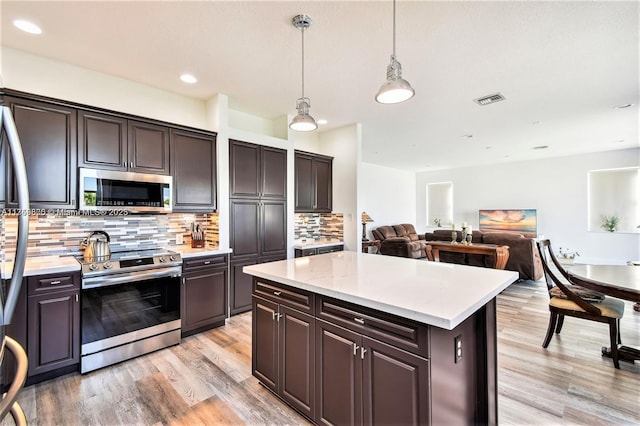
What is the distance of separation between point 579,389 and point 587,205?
23.9 ft

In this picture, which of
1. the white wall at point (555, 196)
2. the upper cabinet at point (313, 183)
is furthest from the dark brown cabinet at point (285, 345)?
the white wall at point (555, 196)

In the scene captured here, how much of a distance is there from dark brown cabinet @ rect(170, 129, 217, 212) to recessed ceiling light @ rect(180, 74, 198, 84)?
0.56m

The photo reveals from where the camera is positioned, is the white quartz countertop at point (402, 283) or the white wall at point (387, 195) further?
the white wall at point (387, 195)

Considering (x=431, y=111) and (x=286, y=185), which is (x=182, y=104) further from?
(x=431, y=111)

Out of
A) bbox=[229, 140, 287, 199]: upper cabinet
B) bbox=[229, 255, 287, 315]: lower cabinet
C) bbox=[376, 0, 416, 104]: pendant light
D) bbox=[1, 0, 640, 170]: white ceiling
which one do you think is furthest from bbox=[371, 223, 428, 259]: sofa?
bbox=[376, 0, 416, 104]: pendant light

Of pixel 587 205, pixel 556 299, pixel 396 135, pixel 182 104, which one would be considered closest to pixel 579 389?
pixel 556 299

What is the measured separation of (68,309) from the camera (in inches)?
98.1

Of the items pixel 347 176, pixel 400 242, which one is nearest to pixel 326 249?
pixel 347 176

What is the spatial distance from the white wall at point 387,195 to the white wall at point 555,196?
1.52 metres

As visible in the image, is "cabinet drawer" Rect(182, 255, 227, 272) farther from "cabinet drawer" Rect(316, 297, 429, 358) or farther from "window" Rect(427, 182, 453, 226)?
"window" Rect(427, 182, 453, 226)

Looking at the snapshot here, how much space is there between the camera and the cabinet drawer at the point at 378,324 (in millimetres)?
1373

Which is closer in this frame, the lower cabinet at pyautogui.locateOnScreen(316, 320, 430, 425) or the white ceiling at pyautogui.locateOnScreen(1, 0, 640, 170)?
the lower cabinet at pyautogui.locateOnScreen(316, 320, 430, 425)

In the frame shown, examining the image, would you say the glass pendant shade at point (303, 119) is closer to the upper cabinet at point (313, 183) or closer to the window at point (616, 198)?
the upper cabinet at point (313, 183)

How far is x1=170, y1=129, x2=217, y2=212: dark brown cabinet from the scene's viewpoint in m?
3.47
